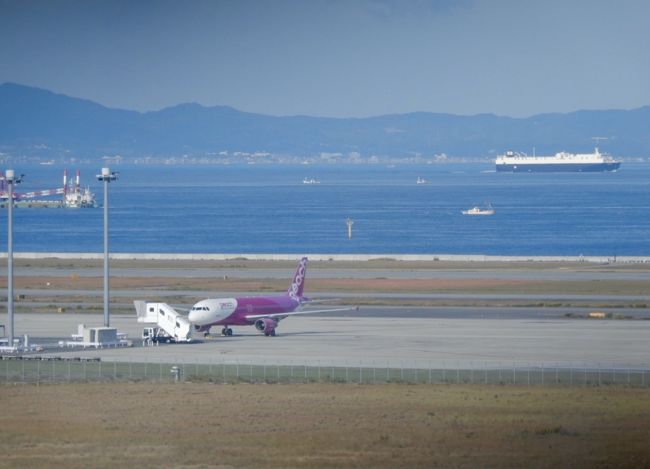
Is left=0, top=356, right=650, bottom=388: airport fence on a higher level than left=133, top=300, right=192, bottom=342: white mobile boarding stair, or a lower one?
lower

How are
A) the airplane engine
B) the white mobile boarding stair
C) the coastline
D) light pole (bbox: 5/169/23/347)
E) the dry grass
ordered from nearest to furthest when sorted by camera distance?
the dry grass → light pole (bbox: 5/169/23/347) → the white mobile boarding stair → the airplane engine → the coastline

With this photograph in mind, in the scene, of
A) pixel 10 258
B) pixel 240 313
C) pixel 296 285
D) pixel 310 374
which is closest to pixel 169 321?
pixel 240 313

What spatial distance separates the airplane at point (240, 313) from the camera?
232 ft

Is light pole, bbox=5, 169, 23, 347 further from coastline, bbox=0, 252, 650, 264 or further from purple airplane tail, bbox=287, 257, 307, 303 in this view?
coastline, bbox=0, 252, 650, 264

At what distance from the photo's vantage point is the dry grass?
37.1 m

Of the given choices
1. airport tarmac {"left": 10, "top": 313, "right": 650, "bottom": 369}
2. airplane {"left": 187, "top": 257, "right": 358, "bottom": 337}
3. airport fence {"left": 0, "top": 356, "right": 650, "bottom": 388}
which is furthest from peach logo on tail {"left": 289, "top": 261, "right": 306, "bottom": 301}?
airport fence {"left": 0, "top": 356, "right": 650, "bottom": 388}

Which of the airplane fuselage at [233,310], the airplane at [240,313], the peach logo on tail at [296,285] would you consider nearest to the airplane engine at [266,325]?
the airplane at [240,313]

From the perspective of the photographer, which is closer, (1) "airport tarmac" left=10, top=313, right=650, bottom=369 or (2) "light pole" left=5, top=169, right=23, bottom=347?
(1) "airport tarmac" left=10, top=313, right=650, bottom=369

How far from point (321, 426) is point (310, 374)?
1283 cm

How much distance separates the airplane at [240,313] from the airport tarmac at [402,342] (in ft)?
2.54

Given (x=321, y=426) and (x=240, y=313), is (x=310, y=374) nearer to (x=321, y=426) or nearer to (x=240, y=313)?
(x=321, y=426)

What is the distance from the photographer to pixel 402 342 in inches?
2633

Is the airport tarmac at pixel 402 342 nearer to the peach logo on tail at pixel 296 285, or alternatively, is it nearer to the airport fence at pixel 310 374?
the airport fence at pixel 310 374

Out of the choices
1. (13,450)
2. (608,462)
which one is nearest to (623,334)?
(608,462)
